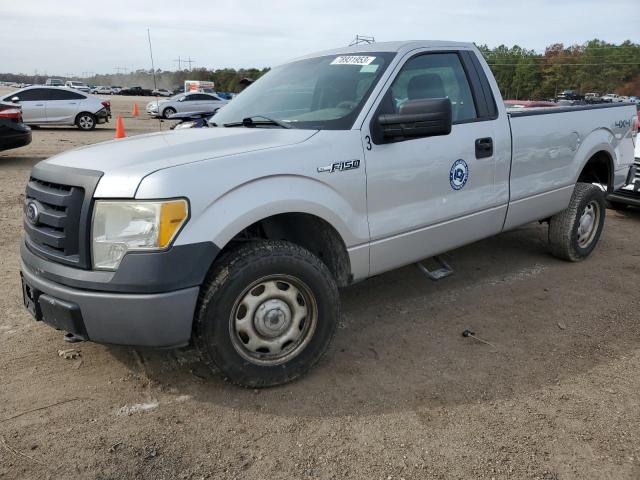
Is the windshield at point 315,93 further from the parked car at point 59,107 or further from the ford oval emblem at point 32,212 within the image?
the parked car at point 59,107

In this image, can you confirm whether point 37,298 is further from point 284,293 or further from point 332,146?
point 332,146

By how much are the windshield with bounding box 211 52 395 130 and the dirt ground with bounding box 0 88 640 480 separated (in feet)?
4.86

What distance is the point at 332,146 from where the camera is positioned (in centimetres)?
311

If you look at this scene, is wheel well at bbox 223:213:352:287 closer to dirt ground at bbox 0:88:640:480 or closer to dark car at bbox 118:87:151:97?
dirt ground at bbox 0:88:640:480

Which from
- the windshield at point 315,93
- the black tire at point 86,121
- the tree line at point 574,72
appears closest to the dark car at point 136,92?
the tree line at point 574,72

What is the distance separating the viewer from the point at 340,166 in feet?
10.2

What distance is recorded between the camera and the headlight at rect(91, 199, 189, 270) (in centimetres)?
253

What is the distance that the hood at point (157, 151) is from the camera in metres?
2.60

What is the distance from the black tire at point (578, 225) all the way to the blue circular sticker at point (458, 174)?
1823 millimetres

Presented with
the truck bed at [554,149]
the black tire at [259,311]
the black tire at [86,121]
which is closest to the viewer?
the black tire at [259,311]

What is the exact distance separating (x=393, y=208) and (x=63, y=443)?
7.21 feet

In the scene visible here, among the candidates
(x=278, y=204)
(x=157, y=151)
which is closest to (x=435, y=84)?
(x=278, y=204)

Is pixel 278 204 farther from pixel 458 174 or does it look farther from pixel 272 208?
pixel 458 174

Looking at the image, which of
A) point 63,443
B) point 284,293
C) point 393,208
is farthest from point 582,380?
point 63,443
